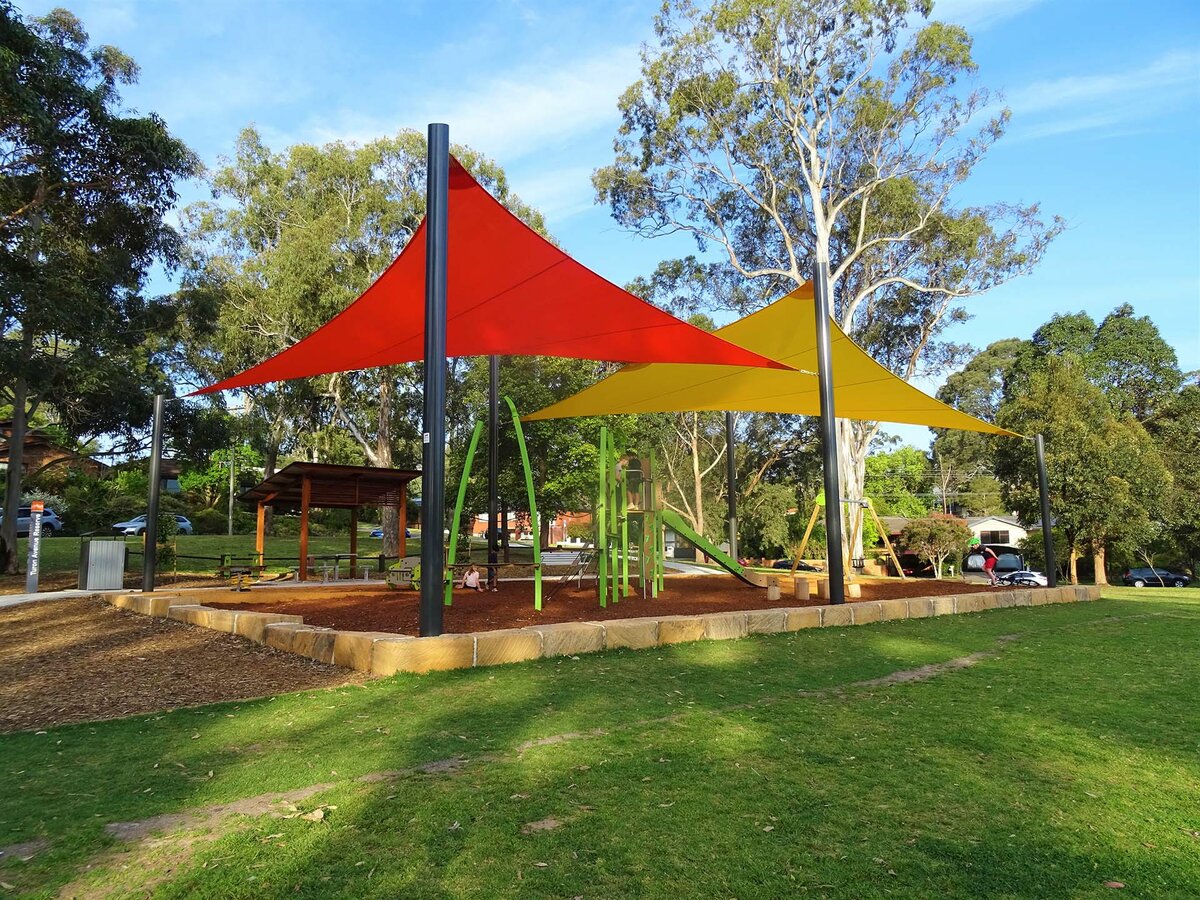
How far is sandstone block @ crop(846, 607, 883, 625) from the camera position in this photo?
24.6ft

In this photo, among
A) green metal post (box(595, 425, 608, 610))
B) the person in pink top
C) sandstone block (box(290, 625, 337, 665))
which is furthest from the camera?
the person in pink top

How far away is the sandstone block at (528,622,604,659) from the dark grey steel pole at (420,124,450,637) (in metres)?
0.80

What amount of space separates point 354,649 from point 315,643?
0.52 meters

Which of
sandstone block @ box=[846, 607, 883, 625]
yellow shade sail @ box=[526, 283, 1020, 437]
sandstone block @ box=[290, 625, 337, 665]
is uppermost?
yellow shade sail @ box=[526, 283, 1020, 437]

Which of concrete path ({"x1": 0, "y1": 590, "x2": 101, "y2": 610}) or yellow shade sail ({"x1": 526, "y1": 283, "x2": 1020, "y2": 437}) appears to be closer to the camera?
yellow shade sail ({"x1": 526, "y1": 283, "x2": 1020, "y2": 437})

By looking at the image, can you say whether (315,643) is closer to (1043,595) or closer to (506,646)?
(506,646)

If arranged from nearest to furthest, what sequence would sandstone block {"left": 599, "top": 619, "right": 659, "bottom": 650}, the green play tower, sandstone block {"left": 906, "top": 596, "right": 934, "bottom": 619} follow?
sandstone block {"left": 599, "top": 619, "right": 659, "bottom": 650}, sandstone block {"left": 906, "top": 596, "right": 934, "bottom": 619}, the green play tower

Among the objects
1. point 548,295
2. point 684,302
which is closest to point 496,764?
point 548,295

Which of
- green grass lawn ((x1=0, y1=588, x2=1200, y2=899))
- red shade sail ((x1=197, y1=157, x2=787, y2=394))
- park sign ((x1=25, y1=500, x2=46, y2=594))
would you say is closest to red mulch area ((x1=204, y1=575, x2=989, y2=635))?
green grass lawn ((x1=0, y1=588, x2=1200, y2=899))

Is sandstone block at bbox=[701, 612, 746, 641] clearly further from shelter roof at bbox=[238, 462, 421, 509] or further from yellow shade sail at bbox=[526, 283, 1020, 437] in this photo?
shelter roof at bbox=[238, 462, 421, 509]

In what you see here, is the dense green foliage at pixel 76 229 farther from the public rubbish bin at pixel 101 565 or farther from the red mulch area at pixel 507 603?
the red mulch area at pixel 507 603

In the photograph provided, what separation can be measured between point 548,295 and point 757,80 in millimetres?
16220

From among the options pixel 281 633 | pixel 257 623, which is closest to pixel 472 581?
pixel 257 623

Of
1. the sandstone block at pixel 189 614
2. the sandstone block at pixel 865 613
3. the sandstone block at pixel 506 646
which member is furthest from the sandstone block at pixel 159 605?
the sandstone block at pixel 865 613
